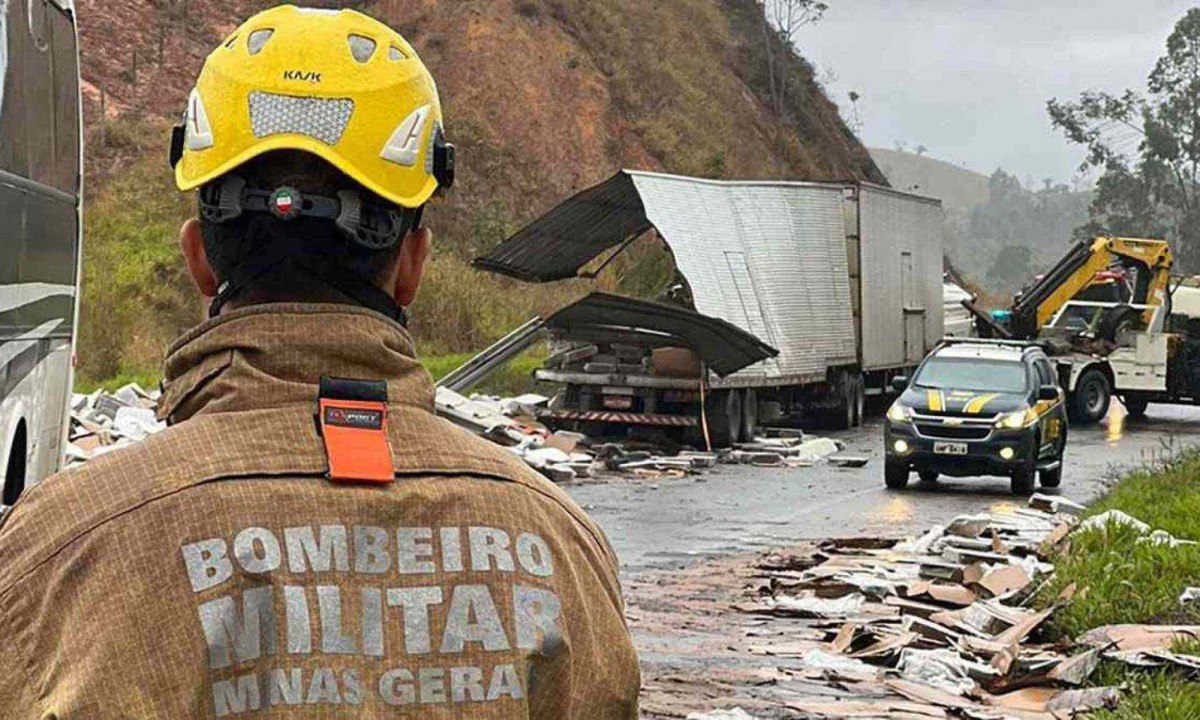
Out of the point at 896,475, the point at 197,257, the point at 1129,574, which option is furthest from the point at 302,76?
the point at 896,475

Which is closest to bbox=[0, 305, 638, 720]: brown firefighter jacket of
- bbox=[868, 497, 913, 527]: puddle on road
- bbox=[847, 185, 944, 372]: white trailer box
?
bbox=[868, 497, 913, 527]: puddle on road

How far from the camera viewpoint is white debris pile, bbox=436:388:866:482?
25.0 m

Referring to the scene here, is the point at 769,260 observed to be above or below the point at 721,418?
above

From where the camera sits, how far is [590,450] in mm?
26609

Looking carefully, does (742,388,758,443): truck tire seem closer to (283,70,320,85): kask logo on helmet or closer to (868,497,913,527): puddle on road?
(868,497,913,527): puddle on road

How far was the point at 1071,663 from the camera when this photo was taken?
371 inches

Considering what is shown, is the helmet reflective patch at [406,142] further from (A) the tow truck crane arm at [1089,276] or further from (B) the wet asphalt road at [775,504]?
(A) the tow truck crane arm at [1089,276]

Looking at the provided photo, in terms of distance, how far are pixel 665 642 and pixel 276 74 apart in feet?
29.5

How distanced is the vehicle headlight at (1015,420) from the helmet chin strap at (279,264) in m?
20.5

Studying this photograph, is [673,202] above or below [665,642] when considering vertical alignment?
above

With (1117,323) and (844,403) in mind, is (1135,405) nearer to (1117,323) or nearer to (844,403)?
(1117,323)

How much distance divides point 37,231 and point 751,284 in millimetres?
18346

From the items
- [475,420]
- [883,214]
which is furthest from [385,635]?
[883,214]

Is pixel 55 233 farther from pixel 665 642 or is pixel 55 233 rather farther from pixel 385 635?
pixel 385 635
